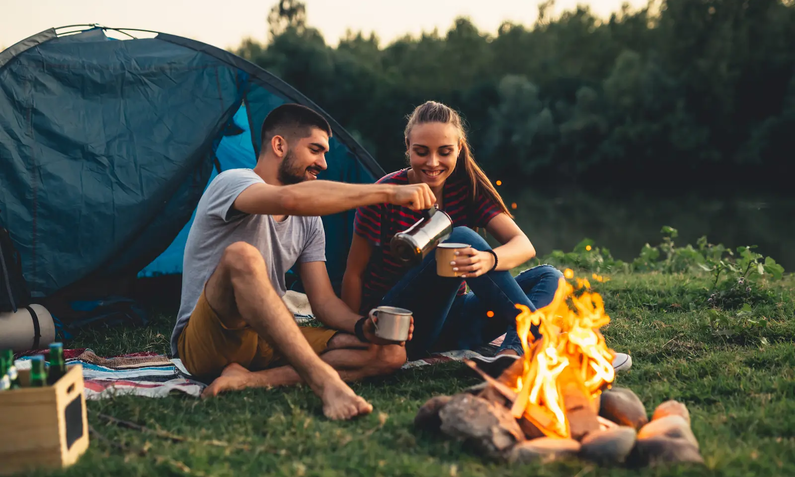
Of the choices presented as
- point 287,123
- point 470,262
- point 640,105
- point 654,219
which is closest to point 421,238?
point 470,262

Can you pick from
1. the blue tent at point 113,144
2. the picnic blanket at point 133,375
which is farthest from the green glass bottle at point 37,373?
the blue tent at point 113,144

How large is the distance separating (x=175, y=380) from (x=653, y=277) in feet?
12.5

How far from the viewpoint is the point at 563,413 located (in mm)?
2275

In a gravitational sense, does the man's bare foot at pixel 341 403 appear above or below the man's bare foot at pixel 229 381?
above

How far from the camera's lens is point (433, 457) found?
2.15m

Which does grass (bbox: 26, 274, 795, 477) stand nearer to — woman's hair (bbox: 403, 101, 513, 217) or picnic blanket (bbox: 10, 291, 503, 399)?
picnic blanket (bbox: 10, 291, 503, 399)

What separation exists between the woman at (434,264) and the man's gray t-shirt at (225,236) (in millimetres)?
330

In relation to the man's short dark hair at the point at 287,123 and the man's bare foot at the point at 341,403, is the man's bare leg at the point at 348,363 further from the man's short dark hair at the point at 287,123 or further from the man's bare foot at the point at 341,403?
the man's short dark hair at the point at 287,123

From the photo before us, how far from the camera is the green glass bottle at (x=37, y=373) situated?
2.01 m

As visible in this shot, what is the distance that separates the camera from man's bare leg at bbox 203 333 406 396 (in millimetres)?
2926

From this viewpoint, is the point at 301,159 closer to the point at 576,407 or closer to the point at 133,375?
the point at 133,375

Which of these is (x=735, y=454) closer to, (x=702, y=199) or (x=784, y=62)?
(x=702, y=199)

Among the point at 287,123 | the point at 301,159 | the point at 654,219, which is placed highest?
the point at 287,123

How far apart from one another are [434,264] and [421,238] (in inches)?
15.6
